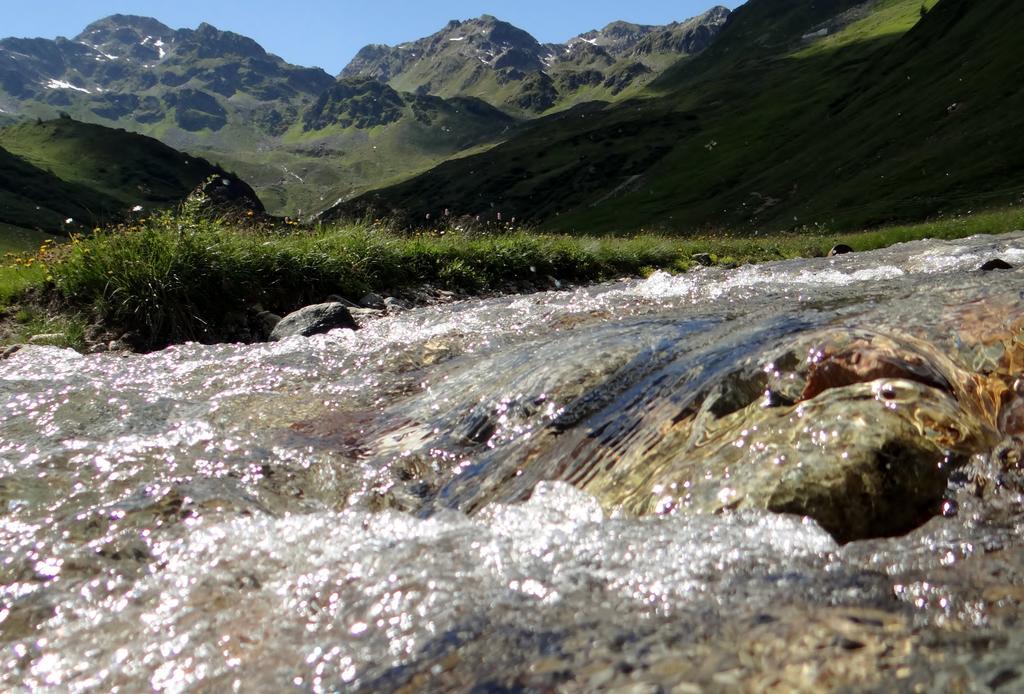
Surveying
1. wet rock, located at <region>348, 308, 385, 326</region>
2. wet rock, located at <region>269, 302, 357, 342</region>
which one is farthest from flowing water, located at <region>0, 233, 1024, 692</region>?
wet rock, located at <region>348, 308, 385, 326</region>

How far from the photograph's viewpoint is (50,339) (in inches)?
479

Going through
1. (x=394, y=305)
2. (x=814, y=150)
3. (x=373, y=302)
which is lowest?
(x=394, y=305)

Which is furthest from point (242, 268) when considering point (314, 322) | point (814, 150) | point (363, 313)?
point (814, 150)

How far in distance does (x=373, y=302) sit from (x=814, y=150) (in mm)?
94199

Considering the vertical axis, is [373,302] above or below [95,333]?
below

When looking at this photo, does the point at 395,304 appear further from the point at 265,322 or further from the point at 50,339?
the point at 50,339

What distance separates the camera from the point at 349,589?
4.00 metres

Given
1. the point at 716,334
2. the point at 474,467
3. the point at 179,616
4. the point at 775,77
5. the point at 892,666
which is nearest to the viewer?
the point at 892,666

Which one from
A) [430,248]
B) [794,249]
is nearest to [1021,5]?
[794,249]

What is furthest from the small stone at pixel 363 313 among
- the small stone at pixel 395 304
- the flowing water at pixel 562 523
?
the flowing water at pixel 562 523

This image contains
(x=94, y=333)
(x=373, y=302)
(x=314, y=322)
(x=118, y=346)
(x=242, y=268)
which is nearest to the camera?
(x=118, y=346)

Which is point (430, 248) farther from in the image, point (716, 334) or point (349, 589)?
point (349, 589)

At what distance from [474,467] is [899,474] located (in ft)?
11.1

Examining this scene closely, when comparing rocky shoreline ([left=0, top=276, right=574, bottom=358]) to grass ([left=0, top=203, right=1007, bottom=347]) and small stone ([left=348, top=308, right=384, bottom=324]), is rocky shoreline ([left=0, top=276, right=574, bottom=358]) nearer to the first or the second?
small stone ([left=348, top=308, right=384, bottom=324])
